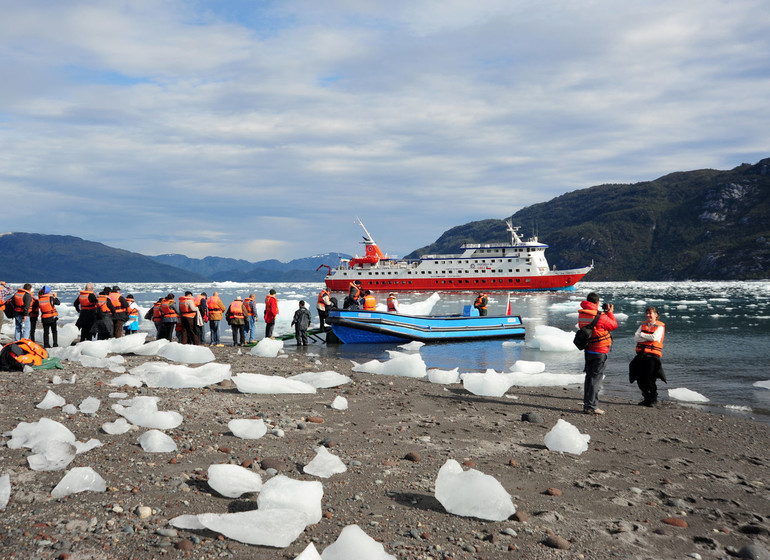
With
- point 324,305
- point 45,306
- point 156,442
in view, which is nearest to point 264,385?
point 156,442

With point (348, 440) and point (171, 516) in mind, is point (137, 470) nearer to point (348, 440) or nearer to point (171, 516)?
point (171, 516)

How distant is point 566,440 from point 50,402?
6914mm

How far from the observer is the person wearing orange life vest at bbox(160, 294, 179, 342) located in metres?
16.8

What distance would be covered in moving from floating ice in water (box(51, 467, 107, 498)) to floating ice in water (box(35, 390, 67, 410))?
3.18 meters

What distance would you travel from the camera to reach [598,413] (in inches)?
373

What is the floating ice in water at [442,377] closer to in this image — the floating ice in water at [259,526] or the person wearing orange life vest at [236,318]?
the floating ice in water at [259,526]

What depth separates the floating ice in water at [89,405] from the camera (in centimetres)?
735

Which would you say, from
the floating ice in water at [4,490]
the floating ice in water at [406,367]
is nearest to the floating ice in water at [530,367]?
the floating ice in water at [406,367]

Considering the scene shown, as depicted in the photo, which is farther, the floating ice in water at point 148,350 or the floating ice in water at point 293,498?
the floating ice in water at point 148,350

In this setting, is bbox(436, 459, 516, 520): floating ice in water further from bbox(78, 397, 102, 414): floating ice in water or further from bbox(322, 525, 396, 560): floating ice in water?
bbox(78, 397, 102, 414): floating ice in water

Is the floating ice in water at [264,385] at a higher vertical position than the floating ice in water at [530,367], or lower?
higher

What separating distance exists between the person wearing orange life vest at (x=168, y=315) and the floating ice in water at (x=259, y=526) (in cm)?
1362

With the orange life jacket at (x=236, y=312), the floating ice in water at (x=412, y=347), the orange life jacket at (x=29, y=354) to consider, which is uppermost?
the orange life jacket at (x=236, y=312)

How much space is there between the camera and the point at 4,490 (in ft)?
15.0
